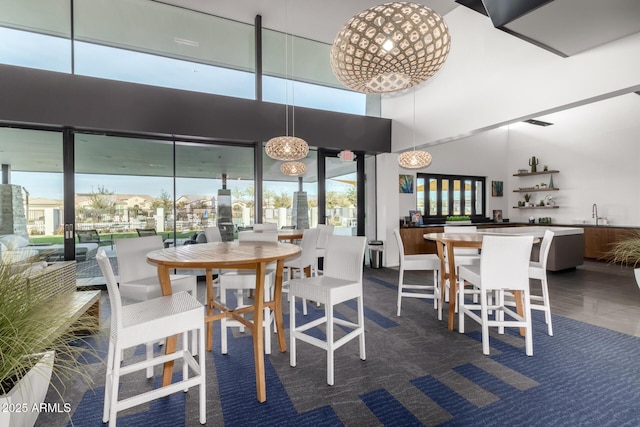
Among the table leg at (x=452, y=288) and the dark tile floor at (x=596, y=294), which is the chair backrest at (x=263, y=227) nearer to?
the dark tile floor at (x=596, y=294)

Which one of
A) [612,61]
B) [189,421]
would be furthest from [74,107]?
[612,61]

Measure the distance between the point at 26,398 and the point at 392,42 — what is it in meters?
2.54

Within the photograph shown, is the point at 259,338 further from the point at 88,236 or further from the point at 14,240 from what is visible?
the point at 14,240

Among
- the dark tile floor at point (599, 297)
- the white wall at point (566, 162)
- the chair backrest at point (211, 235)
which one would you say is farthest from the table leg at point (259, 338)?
the white wall at point (566, 162)

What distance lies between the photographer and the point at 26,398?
1400mm

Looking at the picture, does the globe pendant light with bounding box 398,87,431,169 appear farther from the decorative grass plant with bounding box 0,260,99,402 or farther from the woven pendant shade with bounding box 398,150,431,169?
the decorative grass plant with bounding box 0,260,99,402

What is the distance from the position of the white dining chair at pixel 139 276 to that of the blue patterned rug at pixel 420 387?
61cm

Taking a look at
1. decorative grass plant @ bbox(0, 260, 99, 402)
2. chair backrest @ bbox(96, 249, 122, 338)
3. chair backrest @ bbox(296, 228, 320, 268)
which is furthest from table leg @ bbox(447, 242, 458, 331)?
decorative grass plant @ bbox(0, 260, 99, 402)

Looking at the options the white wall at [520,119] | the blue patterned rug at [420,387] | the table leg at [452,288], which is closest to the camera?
the blue patterned rug at [420,387]

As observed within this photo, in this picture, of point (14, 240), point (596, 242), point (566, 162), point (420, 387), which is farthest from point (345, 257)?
point (566, 162)

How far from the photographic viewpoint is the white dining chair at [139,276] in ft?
8.36

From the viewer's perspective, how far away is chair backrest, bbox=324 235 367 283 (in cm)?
252

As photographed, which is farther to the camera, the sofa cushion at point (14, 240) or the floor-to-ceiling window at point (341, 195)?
the floor-to-ceiling window at point (341, 195)

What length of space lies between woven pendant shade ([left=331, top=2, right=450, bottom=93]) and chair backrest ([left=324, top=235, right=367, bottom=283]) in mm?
1326
